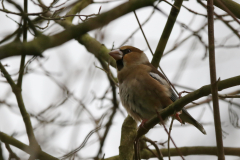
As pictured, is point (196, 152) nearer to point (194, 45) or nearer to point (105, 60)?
point (194, 45)

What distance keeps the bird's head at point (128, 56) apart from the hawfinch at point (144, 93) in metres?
0.24

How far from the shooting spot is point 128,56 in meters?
6.14

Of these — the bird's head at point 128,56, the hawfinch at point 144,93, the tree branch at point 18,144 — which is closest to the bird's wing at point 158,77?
the hawfinch at point 144,93

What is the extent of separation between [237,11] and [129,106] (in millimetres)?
2163

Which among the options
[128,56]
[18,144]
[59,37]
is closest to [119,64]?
[128,56]

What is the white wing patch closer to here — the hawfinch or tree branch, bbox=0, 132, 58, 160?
the hawfinch

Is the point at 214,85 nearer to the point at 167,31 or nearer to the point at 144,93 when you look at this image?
the point at 167,31

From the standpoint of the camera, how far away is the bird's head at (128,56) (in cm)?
589

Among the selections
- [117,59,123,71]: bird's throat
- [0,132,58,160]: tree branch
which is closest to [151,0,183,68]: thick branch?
[117,59,123,71]: bird's throat

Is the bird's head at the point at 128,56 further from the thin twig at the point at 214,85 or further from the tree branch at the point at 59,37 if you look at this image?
the tree branch at the point at 59,37

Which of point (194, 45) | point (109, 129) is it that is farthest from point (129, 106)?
point (194, 45)

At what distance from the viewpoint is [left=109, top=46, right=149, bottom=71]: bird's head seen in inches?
232

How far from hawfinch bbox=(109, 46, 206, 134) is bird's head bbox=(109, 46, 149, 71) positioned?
239 millimetres

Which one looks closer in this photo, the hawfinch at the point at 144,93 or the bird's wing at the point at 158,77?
the hawfinch at the point at 144,93
